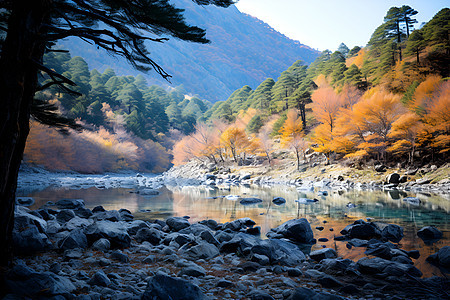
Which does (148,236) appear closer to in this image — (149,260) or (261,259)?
(149,260)

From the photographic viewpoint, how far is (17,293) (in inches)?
67.6

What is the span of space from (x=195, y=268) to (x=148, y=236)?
192 cm

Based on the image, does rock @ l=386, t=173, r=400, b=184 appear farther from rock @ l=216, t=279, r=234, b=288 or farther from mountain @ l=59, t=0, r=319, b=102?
mountain @ l=59, t=0, r=319, b=102

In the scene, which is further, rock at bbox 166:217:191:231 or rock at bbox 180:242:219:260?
rock at bbox 166:217:191:231

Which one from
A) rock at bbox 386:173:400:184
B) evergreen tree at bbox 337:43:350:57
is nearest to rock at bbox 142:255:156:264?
rock at bbox 386:173:400:184

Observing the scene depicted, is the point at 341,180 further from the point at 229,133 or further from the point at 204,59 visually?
the point at 204,59

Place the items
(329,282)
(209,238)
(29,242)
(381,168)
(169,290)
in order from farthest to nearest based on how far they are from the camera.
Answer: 1. (381,168)
2. (209,238)
3. (29,242)
4. (329,282)
5. (169,290)

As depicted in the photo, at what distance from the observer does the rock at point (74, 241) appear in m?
3.48

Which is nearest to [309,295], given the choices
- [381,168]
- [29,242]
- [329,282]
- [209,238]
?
[329,282]

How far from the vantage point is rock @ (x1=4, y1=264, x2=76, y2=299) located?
1744mm

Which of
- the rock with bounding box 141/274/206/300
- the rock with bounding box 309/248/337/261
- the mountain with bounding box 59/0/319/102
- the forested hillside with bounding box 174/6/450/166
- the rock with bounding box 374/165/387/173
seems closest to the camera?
the rock with bounding box 141/274/206/300

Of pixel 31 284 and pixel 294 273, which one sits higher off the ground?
pixel 31 284

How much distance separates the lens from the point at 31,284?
1.80 m

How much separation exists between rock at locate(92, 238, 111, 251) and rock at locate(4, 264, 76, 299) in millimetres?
1773
